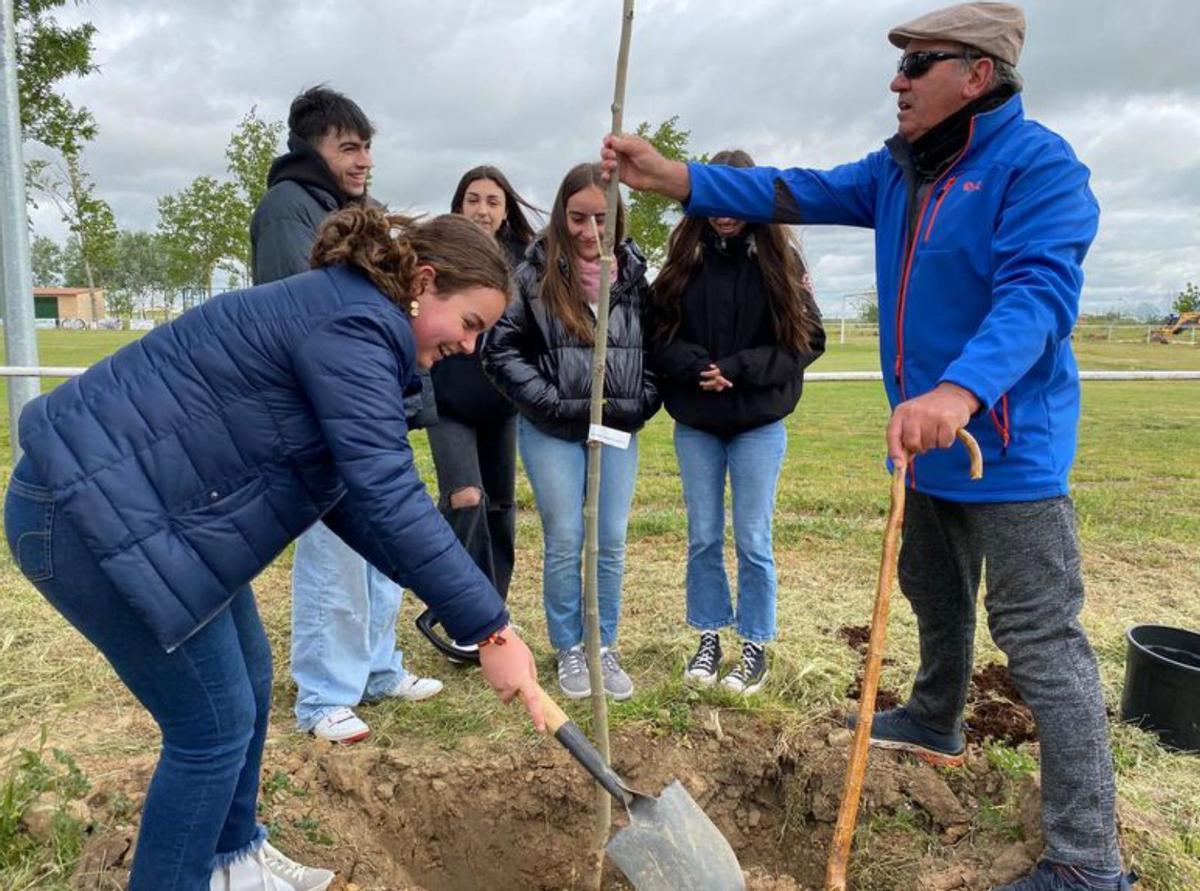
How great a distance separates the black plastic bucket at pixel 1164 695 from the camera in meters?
3.20

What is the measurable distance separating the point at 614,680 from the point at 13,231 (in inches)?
A: 164

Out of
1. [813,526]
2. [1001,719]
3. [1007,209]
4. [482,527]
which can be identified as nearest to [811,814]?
[1001,719]

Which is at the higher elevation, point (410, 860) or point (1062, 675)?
point (1062, 675)

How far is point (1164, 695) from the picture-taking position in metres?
3.26

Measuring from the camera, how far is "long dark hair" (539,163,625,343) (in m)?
3.47

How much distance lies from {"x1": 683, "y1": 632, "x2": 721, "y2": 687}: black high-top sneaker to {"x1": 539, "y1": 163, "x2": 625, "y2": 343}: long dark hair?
1372 mm

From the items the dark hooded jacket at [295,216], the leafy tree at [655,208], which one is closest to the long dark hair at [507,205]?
the dark hooded jacket at [295,216]

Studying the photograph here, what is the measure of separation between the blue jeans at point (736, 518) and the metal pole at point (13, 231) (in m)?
3.74

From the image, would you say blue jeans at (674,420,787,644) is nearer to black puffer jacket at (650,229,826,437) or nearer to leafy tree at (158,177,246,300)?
black puffer jacket at (650,229,826,437)

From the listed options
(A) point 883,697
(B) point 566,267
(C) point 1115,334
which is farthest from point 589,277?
(C) point 1115,334

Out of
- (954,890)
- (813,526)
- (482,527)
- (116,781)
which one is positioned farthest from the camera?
(813,526)

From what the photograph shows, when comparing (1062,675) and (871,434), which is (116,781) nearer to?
(1062,675)

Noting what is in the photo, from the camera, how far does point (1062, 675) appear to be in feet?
7.88

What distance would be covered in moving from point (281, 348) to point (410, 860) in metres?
1.89
